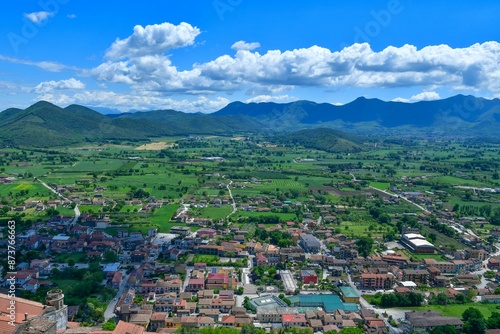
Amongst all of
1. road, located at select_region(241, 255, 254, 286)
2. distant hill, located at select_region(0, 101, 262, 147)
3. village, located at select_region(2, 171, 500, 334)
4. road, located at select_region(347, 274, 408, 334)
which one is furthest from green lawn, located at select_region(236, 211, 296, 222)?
distant hill, located at select_region(0, 101, 262, 147)

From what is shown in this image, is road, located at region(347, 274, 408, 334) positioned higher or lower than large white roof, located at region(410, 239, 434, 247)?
lower

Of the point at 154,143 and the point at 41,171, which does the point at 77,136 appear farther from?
the point at 41,171

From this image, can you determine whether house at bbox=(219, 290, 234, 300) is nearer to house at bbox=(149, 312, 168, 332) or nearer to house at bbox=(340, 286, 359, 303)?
house at bbox=(149, 312, 168, 332)

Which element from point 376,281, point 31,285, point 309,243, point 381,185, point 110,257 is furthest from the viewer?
point 381,185

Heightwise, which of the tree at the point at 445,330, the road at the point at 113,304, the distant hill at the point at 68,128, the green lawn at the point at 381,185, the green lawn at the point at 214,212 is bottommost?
the tree at the point at 445,330

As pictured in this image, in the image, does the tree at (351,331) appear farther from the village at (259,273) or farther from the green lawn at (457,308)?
the green lawn at (457,308)

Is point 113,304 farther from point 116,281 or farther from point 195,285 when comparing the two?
point 195,285

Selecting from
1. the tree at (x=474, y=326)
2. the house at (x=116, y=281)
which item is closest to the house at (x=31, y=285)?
the house at (x=116, y=281)

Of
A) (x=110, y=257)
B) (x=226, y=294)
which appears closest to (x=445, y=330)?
(x=226, y=294)
